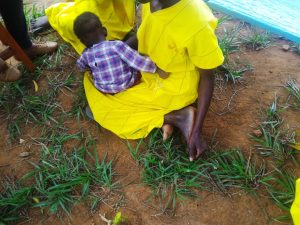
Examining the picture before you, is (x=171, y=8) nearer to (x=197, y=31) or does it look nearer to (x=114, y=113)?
(x=197, y=31)

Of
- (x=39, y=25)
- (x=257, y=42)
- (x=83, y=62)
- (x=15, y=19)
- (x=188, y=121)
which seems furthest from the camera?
(x=39, y=25)

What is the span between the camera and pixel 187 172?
2107 mm

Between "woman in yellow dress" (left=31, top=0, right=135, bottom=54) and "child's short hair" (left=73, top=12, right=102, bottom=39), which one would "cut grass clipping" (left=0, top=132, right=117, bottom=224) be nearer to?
"child's short hair" (left=73, top=12, right=102, bottom=39)

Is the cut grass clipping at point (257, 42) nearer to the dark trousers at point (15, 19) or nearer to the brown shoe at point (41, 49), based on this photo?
the brown shoe at point (41, 49)

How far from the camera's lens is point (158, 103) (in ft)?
7.17

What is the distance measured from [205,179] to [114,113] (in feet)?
2.45

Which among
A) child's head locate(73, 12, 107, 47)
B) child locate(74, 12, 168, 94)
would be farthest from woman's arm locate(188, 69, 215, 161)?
child's head locate(73, 12, 107, 47)

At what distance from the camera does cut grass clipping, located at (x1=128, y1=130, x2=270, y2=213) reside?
2.03 meters

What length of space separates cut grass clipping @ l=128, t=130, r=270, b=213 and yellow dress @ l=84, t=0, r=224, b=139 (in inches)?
7.5

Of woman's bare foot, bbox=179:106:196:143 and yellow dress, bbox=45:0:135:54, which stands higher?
yellow dress, bbox=45:0:135:54

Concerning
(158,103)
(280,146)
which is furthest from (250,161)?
(158,103)

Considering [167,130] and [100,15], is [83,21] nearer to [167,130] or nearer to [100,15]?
[100,15]

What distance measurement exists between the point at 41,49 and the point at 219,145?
177 cm

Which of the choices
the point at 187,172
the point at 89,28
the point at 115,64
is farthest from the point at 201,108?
the point at 89,28
